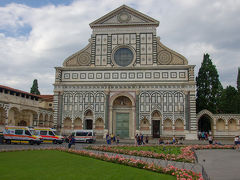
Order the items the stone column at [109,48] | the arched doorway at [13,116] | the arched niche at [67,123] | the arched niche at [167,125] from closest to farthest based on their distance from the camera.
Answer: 1. the arched doorway at [13,116]
2. the arched niche at [167,125]
3. the arched niche at [67,123]
4. the stone column at [109,48]

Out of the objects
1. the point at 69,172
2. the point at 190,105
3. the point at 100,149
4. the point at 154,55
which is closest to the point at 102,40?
the point at 154,55

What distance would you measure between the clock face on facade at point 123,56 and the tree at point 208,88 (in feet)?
46.1

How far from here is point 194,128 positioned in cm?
3772

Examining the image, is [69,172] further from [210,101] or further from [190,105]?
[210,101]

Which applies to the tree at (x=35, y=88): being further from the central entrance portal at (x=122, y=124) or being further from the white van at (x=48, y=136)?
the white van at (x=48, y=136)

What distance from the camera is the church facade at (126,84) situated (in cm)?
3894

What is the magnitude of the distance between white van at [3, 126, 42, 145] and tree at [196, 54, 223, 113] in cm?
2904

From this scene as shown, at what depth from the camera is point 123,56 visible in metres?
41.8

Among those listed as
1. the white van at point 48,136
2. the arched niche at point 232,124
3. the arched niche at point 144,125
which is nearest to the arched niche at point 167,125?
the arched niche at point 144,125

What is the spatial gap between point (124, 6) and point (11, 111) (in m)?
24.8

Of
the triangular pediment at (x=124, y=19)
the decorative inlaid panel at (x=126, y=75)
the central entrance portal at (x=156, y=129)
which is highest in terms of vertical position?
the triangular pediment at (x=124, y=19)

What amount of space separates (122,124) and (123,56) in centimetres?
1129

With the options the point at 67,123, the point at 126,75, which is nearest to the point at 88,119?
the point at 67,123

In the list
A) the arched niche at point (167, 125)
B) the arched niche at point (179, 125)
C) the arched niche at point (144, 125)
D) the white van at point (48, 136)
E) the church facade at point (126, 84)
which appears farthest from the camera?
the arched niche at point (144, 125)
